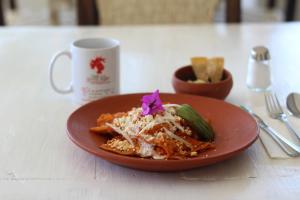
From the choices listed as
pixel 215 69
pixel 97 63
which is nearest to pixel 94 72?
pixel 97 63

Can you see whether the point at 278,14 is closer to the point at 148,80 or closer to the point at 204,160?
the point at 148,80

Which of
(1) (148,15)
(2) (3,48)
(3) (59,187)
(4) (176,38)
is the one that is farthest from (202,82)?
(1) (148,15)

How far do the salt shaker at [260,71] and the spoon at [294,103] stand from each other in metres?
0.10

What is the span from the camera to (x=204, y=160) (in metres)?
0.66

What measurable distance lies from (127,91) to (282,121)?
32 cm

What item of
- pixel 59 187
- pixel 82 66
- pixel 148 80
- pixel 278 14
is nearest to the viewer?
pixel 59 187

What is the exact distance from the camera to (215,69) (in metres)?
0.98

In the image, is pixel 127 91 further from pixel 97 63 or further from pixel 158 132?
pixel 158 132

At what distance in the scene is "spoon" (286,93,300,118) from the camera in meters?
0.90

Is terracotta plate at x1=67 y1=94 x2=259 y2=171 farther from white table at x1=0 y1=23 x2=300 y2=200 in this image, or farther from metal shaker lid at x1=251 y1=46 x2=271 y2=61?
metal shaker lid at x1=251 y1=46 x2=271 y2=61

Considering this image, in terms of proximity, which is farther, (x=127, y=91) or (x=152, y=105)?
(x=127, y=91)

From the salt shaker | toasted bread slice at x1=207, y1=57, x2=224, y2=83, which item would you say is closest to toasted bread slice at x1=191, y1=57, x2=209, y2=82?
toasted bread slice at x1=207, y1=57, x2=224, y2=83

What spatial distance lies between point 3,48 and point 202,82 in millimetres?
613

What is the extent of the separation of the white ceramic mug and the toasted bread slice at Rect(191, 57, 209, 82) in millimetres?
150
